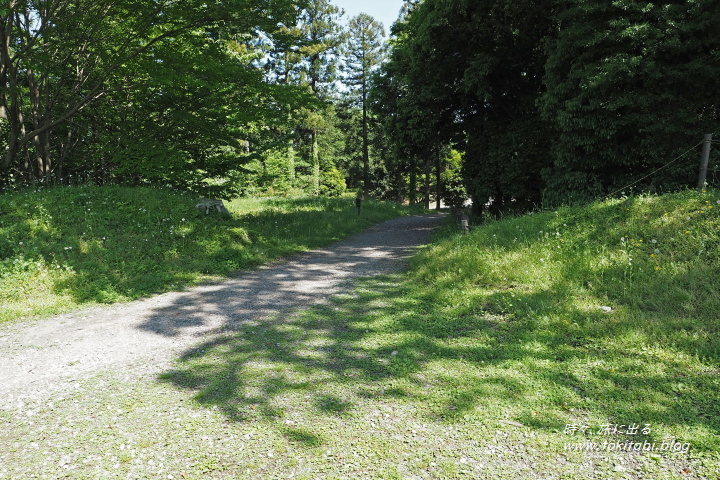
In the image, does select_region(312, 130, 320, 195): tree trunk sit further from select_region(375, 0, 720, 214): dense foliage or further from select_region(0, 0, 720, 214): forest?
select_region(0, 0, 720, 214): forest

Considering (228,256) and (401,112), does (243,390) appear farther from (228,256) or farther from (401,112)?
(401,112)

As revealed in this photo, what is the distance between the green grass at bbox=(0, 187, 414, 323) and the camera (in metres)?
6.39

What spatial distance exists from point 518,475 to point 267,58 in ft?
119

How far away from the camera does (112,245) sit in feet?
26.2

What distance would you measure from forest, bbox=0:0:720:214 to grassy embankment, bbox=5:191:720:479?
13.4 feet

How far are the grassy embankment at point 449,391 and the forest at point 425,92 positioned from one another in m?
4.07

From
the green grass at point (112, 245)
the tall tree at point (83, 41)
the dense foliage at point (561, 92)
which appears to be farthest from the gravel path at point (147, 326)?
the tall tree at point (83, 41)

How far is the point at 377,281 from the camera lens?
7602 mm

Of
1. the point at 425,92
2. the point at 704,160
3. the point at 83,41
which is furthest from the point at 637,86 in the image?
the point at 83,41

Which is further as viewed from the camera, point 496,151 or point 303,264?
point 496,151

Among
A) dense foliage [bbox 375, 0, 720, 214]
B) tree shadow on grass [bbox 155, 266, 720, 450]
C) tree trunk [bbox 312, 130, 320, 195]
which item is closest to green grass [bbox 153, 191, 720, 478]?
tree shadow on grass [bbox 155, 266, 720, 450]

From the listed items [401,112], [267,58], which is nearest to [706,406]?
[401,112]

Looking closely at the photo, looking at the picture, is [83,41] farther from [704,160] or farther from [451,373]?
[704,160]

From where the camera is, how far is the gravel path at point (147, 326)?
4105mm
